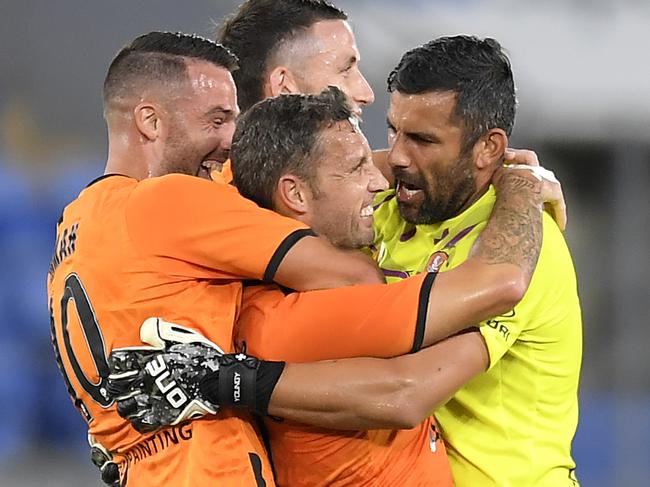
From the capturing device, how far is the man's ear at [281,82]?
10.9 ft

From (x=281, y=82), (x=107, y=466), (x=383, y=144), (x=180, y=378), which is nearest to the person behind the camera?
(x=180, y=378)

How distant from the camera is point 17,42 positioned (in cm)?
561

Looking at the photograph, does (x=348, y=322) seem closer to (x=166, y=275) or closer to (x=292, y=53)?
(x=166, y=275)

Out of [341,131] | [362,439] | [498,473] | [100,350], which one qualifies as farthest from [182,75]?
[498,473]

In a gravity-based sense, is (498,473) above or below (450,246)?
below

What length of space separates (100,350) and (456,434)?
84 centimetres

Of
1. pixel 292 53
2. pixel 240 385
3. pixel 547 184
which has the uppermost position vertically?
pixel 292 53

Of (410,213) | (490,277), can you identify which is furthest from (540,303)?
(410,213)

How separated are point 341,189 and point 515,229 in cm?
39

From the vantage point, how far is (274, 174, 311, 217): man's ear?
2.41 metres

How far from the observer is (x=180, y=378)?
7.44 feet

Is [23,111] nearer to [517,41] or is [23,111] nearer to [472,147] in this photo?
[517,41]

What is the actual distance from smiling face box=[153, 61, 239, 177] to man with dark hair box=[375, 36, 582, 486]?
1.36 ft

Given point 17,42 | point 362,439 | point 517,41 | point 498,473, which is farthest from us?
point 517,41
